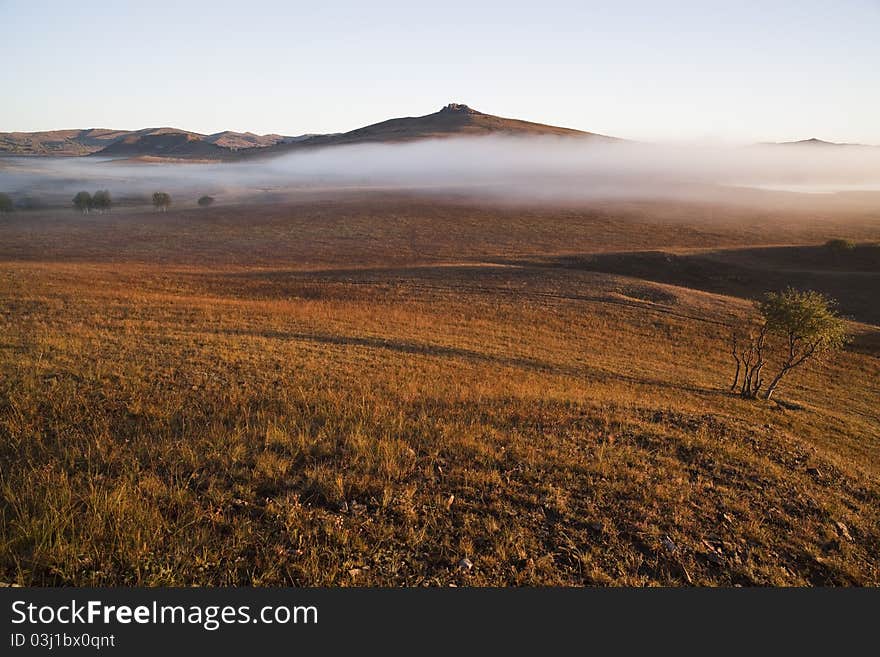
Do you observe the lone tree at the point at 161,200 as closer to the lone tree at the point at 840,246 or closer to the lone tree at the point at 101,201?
the lone tree at the point at 101,201

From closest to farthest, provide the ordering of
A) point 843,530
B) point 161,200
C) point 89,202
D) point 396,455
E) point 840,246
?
point 843,530, point 396,455, point 840,246, point 89,202, point 161,200

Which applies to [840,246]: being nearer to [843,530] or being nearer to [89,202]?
[843,530]

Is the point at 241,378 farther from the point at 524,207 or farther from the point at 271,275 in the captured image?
the point at 524,207

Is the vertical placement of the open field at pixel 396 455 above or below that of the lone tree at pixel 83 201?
below

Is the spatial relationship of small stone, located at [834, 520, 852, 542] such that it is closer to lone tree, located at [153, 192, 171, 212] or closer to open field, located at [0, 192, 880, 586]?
open field, located at [0, 192, 880, 586]

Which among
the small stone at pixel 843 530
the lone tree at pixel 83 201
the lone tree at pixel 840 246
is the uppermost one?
the lone tree at pixel 83 201

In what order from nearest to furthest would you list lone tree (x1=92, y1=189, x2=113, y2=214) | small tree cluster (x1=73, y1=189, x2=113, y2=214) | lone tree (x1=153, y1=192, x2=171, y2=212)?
1. small tree cluster (x1=73, y1=189, x2=113, y2=214)
2. lone tree (x1=92, y1=189, x2=113, y2=214)
3. lone tree (x1=153, y1=192, x2=171, y2=212)

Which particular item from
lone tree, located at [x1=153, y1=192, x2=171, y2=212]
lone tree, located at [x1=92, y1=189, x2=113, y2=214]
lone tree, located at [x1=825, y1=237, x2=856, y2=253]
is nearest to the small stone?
lone tree, located at [x1=825, y1=237, x2=856, y2=253]

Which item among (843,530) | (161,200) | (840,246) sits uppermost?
(161,200)

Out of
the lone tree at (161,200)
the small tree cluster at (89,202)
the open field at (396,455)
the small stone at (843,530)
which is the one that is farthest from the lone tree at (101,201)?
the small stone at (843,530)

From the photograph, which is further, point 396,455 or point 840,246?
point 840,246

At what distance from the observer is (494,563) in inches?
208

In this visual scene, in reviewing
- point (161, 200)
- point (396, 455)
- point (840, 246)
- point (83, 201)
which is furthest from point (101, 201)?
point (840, 246)

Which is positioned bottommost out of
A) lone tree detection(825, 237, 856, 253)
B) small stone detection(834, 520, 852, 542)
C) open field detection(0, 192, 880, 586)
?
Answer: small stone detection(834, 520, 852, 542)
